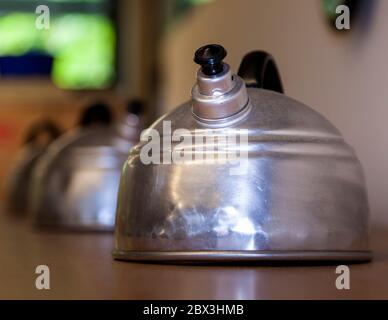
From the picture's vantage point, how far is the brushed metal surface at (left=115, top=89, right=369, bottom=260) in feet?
2.16

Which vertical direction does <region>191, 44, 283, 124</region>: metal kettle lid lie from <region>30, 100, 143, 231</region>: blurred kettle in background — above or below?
below

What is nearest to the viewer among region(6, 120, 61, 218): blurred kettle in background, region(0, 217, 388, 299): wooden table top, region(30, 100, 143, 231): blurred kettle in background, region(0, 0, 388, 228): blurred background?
region(0, 217, 388, 299): wooden table top

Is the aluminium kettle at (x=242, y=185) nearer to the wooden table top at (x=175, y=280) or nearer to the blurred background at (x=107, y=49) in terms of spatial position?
the wooden table top at (x=175, y=280)

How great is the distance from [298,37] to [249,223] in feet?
3.02

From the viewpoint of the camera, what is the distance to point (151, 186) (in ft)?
2.31

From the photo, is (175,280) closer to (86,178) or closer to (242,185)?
(242,185)

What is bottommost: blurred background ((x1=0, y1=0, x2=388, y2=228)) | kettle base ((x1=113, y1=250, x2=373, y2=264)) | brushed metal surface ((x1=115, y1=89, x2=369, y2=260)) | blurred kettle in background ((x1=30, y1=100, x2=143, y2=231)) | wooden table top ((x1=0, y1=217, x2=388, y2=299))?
wooden table top ((x1=0, y1=217, x2=388, y2=299))

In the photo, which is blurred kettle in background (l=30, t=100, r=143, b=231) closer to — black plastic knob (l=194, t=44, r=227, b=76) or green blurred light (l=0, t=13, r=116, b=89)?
black plastic knob (l=194, t=44, r=227, b=76)

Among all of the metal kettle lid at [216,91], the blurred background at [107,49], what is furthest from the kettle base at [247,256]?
the blurred background at [107,49]

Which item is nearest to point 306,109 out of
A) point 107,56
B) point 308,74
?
point 308,74

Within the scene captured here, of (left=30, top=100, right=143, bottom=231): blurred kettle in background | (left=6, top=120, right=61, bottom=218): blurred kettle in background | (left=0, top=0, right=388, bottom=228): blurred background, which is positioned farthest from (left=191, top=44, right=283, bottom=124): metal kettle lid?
(left=6, top=120, right=61, bottom=218): blurred kettle in background

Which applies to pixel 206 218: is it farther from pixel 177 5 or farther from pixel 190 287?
pixel 177 5

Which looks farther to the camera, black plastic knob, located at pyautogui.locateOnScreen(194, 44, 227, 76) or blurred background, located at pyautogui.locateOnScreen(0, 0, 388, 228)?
blurred background, located at pyautogui.locateOnScreen(0, 0, 388, 228)
